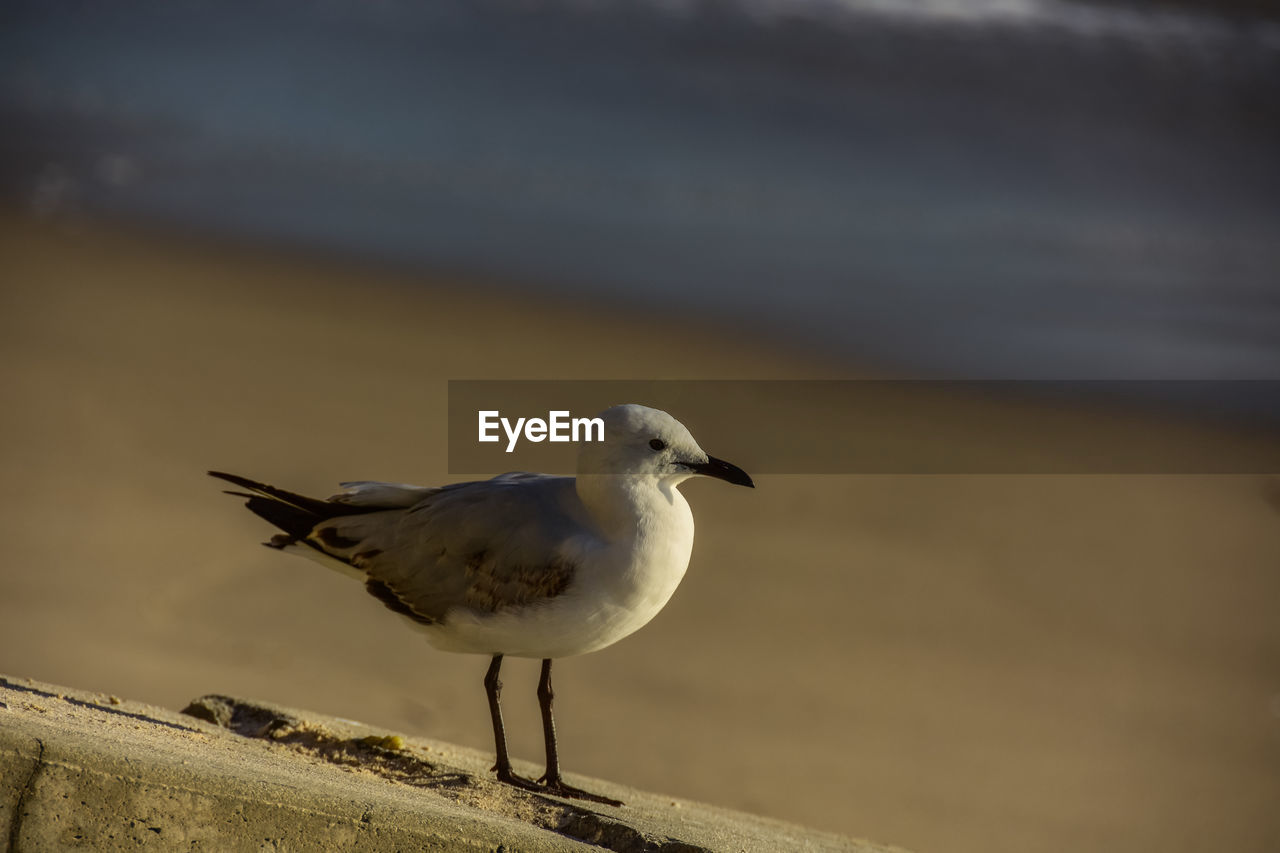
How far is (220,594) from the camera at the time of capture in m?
5.64

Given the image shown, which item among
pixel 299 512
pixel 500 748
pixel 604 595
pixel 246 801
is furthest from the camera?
pixel 299 512

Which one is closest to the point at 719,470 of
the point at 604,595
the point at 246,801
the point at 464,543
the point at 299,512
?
the point at 604,595

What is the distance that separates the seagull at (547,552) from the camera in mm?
3373

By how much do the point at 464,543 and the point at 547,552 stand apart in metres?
0.28

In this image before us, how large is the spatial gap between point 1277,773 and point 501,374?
5.08m

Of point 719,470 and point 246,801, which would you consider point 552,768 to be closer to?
point 719,470

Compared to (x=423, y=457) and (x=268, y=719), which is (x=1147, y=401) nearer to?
(x=423, y=457)

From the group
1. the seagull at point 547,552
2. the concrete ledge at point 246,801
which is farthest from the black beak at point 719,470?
the concrete ledge at point 246,801

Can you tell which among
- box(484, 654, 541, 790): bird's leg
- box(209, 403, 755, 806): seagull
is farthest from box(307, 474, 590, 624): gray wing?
box(484, 654, 541, 790): bird's leg

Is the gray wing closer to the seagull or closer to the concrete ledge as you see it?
the seagull

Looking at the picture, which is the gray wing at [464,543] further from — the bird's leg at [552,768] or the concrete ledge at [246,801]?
the concrete ledge at [246,801]

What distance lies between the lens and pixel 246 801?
2.41 metres

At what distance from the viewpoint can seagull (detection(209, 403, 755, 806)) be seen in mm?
3373

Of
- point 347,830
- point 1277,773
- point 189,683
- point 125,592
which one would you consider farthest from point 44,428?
point 1277,773
